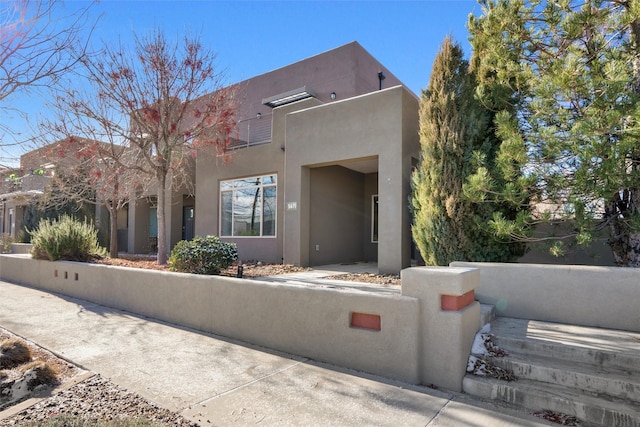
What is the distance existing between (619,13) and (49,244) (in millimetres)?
12408

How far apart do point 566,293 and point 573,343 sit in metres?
1.18

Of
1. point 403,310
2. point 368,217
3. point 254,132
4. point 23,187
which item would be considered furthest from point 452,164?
point 23,187

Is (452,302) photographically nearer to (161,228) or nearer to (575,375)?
(575,375)

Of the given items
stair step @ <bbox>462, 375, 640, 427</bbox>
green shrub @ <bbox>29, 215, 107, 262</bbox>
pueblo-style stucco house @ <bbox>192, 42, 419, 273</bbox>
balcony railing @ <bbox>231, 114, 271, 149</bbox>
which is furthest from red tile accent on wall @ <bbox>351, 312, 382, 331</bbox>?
balcony railing @ <bbox>231, 114, 271, 149</bbox>

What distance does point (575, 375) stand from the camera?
346 centimetres

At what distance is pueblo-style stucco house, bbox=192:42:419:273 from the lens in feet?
30.4

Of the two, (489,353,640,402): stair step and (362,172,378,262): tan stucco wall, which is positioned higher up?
(362,172,378,262): tan stucco wall

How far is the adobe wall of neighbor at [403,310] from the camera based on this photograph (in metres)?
3.85

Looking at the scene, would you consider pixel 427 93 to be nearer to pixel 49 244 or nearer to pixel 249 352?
pixel 249 352

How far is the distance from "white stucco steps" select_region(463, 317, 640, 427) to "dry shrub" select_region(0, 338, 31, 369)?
4810mm

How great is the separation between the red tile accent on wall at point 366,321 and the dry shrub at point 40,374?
3.18 m

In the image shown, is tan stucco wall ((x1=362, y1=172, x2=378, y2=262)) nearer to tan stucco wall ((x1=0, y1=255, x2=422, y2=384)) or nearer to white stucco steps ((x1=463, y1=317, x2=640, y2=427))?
tan stucco wall ((x1=0, y1=255, x2=422, y2=384))

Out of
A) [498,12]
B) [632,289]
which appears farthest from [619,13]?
[632,289]

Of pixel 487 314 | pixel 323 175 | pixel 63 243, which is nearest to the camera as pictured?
pixel 487 314
